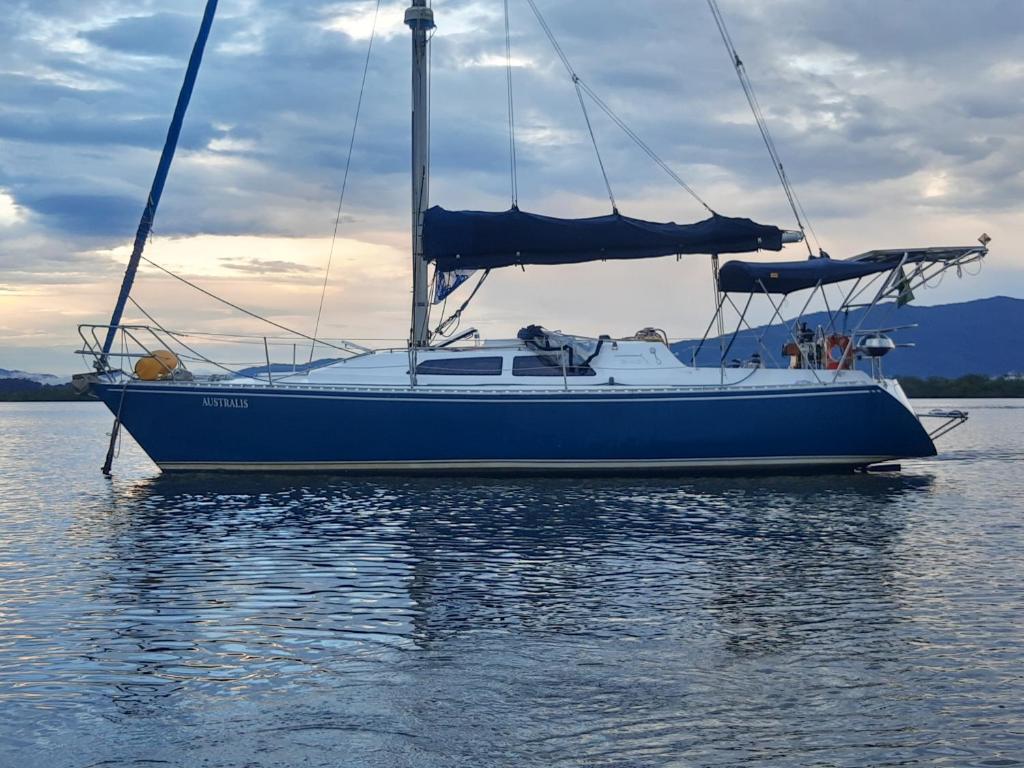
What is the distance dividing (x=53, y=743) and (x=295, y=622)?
294cm

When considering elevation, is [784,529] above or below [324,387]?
below

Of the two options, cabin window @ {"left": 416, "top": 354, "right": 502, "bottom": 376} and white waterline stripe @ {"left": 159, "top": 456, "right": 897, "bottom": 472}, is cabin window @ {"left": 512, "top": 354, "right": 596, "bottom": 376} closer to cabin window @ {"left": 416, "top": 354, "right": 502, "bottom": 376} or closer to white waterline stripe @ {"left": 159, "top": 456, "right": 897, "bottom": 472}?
cabin window @ {"left": 416, "top": 354, "right": 502, "bottom": 376}

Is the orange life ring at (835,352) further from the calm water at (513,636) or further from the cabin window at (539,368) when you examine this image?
the cabin window at (539,368)

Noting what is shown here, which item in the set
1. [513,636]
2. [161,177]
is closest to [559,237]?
[161,177]

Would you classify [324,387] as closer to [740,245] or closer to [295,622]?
[740,245]

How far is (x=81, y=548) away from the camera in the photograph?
42.6 ft

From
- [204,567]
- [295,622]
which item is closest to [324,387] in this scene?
[204,567]

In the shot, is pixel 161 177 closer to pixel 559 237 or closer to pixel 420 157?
pixel 420 157


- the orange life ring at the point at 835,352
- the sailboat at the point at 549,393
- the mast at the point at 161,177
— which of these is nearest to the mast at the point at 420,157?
the sailboat at the point at 549,393

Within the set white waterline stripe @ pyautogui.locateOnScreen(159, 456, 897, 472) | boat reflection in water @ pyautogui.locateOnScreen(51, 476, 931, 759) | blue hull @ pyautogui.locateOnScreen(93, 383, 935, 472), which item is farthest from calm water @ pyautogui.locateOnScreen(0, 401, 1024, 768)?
white waterline stripe @ pyautogui.locateOnScreen(159, 456, 897, 472)

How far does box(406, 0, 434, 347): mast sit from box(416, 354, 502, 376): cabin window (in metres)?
0.80

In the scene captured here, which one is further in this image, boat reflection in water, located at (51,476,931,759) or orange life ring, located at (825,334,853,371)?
orange life ring, located at (825,334,853,371)

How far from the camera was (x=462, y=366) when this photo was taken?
775 inches

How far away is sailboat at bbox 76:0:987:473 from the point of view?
19375mm
